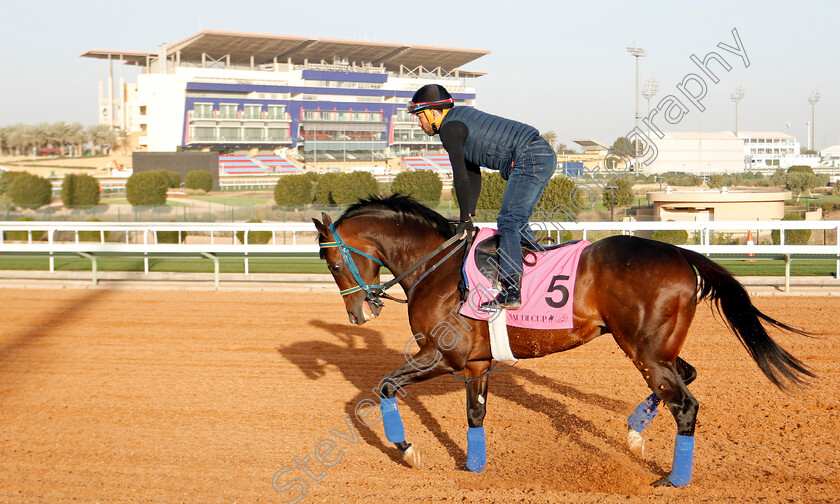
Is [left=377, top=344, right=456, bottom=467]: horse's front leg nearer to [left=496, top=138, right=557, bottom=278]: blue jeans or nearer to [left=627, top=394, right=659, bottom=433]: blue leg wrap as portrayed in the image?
[left=496, top=138, right=557, bottom=278]: blue jeans

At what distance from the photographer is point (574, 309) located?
431cm

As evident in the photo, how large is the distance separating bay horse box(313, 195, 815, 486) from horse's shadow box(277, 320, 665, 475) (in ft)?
1.77

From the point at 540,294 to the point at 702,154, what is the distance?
53264mm

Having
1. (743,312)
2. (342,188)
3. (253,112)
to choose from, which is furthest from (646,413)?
(253,112)

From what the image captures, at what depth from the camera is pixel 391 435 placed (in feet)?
14.7

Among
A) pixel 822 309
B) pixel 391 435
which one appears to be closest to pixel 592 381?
pixel 391 435

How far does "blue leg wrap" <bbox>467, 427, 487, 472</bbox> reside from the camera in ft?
14.6

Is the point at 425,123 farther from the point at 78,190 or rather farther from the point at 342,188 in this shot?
the point at 78,190

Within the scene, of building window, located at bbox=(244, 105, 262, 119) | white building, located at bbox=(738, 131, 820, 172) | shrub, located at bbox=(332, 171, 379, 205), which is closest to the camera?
shrub, located at bbox=(332, 171, 379, 205)

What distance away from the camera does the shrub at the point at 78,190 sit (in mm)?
39000

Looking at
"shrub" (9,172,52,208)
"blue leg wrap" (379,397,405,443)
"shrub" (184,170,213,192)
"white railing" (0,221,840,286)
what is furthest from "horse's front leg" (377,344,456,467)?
"shrub" (184,170,213,192)

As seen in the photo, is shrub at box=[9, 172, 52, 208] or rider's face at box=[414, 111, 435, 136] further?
shrub at box=[9, 172, 52, 208]

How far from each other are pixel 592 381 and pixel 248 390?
10.0ft

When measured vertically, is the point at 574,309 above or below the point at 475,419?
above
